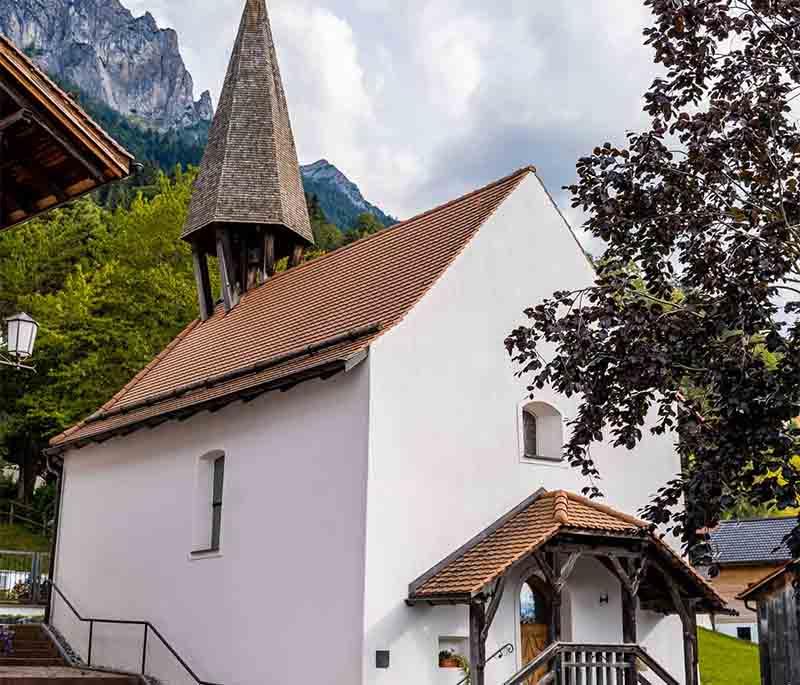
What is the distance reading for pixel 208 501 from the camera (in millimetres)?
15312

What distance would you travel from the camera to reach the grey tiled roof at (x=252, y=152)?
803 inches

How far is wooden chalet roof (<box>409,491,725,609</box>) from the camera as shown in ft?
38.9

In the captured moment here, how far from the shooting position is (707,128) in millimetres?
8562

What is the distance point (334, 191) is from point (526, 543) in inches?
5275

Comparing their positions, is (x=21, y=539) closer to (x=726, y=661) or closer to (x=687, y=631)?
(x=726, y=661)

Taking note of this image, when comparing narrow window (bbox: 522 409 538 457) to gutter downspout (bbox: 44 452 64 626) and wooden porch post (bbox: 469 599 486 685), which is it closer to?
wooden porch post (bbox: 469 599 486 685)

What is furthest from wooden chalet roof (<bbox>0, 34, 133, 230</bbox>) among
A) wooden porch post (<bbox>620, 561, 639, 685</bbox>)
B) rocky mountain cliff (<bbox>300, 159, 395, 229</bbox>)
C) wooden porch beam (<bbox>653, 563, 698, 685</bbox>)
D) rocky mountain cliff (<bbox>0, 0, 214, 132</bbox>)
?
rocky mountain cliff (<bbox>0, 0, 214, 132</bbox>)

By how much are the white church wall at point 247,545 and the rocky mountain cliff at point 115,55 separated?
383ft

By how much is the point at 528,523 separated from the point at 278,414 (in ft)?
11.9

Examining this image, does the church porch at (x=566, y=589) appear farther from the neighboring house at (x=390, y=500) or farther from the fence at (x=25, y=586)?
the fence at (x=25, y=586)

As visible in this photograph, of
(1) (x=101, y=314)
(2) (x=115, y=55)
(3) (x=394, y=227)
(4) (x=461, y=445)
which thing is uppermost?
(2) (x=115, y=55)

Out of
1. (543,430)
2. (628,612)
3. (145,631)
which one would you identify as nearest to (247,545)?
(145,631)

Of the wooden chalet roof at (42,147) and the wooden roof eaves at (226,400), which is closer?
the wooden chalet roof at (42,147)

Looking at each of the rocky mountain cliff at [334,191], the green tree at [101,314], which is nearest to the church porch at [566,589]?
the green tree at [101,314]
